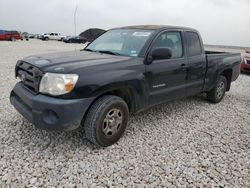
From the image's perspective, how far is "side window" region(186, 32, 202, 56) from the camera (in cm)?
436

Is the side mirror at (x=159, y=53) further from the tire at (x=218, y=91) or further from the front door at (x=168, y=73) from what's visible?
the tire at (x=218, y=91)

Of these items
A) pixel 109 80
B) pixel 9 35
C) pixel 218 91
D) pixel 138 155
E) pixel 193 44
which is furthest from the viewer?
pixel 9 35

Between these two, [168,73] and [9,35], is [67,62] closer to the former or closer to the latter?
[168,73]

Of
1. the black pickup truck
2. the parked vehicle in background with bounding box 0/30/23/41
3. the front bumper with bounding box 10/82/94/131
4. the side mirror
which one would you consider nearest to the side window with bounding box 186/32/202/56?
the black pickup truck

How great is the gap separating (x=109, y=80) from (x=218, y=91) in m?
3.47

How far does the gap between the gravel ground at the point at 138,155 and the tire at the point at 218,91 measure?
39.3 inches

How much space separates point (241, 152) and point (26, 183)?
9.30ft

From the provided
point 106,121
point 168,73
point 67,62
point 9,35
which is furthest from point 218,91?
point 9,35

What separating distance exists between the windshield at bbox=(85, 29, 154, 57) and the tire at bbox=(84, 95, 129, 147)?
0.89 meters

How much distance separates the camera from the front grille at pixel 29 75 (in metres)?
2.79

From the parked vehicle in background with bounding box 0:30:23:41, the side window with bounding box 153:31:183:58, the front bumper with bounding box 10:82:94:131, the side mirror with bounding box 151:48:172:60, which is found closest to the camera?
the front bumper with bounding box 10:82:94:131

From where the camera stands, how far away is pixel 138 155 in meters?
2.99

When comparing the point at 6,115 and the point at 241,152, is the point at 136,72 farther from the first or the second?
the point at 6,115

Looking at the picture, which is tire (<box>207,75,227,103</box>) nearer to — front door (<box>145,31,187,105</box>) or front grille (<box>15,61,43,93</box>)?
front door (<box>145,31,187,105</box>)
